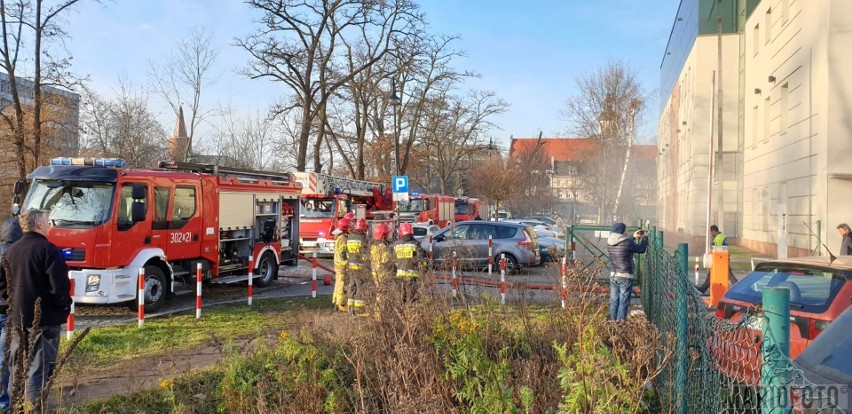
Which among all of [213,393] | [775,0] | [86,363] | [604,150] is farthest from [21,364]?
[604,150]

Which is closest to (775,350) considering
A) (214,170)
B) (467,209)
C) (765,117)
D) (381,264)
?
(381,264)

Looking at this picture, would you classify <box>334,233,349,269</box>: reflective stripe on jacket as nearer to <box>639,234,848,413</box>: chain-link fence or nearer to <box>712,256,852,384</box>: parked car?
<box>712,256,852,384</box>: parked car

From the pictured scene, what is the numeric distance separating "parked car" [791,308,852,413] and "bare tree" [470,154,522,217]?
171 feet

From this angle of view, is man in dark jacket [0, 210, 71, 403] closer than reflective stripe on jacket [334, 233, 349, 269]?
Yes

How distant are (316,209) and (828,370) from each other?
18968mm

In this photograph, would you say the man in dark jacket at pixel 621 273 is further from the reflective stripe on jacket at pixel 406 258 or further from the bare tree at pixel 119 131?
the bare tree at pixel 119 131

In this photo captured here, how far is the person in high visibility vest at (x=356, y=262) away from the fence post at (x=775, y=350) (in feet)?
15.7

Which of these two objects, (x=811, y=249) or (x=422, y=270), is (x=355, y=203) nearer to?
(x=811, y=249)

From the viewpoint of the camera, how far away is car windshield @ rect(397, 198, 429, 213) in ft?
104

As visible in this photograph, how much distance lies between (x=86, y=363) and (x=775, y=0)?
23990 mm

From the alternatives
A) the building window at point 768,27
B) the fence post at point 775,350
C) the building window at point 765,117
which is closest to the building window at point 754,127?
the building window at point 765,117

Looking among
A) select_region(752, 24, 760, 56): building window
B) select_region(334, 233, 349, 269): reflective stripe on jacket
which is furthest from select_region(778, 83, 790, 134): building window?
select_region(334, 233, 349, 269): reflective stripe on jacket

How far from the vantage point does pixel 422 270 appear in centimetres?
705

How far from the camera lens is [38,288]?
4.96 m
